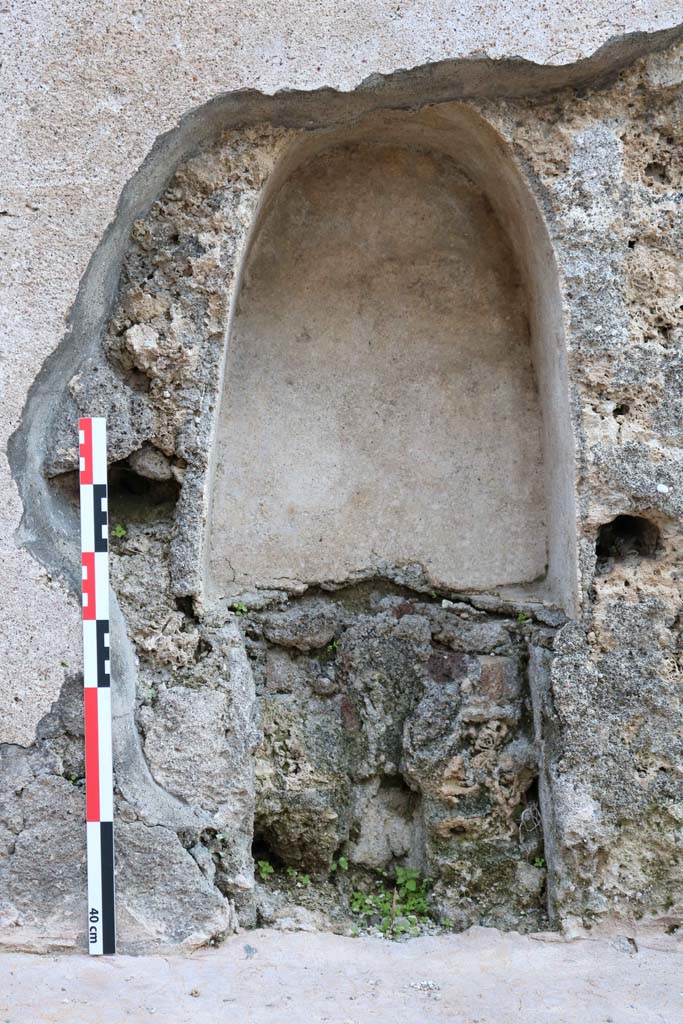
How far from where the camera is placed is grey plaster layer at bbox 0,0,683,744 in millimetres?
2873

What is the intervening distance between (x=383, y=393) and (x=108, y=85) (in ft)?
4.31

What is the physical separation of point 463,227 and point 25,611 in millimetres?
1930

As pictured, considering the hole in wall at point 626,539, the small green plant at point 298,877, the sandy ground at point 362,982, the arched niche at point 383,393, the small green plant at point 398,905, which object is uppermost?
the arched niche at point 383,393

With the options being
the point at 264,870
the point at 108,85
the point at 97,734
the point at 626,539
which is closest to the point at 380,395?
the point at 626,539

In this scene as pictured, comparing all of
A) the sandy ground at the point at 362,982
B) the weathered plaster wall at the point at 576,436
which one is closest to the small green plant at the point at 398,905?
the sandy ground at the point at 362,982

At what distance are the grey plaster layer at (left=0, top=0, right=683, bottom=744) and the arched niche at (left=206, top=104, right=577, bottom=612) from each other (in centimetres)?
51

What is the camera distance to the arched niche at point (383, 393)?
135 inches

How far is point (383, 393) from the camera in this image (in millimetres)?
3510

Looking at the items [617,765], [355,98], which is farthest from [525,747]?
[355,98]

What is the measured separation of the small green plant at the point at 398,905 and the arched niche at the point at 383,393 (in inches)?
38.6

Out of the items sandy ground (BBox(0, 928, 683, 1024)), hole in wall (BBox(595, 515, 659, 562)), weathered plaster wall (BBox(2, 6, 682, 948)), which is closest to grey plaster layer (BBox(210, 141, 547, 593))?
hole in wall (BBox(595, 515, 659, 562))

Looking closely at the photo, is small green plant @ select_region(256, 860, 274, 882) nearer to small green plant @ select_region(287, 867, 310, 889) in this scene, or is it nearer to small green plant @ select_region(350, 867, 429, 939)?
small green plant @ select_region(287, 867, 310, 889)

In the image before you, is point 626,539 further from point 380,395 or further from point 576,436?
point 380,395

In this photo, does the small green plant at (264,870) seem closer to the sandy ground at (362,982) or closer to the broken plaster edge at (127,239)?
the sandy ground at (362,982)
